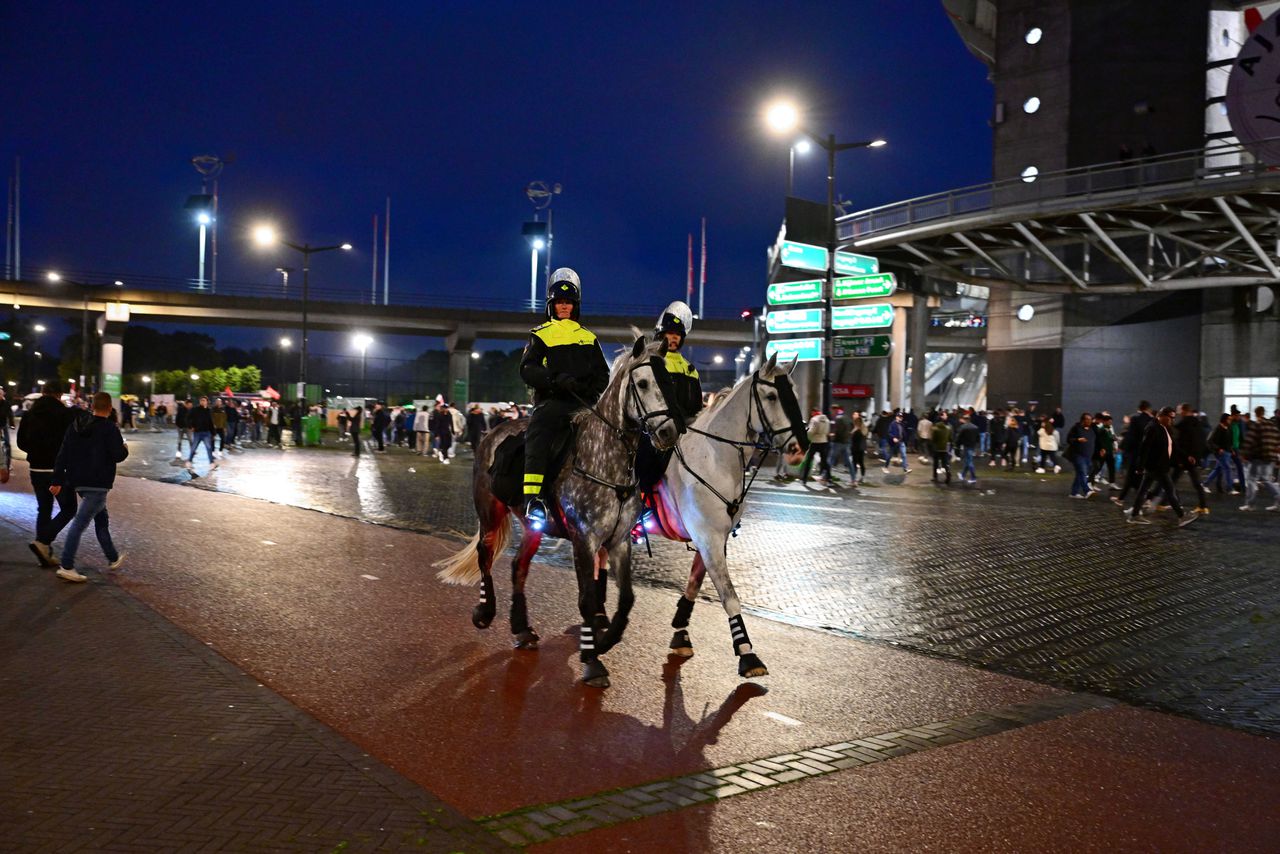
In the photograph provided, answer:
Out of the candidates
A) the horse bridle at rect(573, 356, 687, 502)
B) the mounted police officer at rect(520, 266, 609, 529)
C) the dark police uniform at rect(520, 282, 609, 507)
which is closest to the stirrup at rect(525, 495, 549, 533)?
the mounted police officer at rect(520, 266, 609, 529)

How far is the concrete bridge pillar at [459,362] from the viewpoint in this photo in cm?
6556

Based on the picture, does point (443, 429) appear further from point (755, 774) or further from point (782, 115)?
point (755, 774)

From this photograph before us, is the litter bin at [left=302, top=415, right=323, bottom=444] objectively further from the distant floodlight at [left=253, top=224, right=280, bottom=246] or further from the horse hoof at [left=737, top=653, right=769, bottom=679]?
the horse hoof at [left=737, top=653, right=769, bottom=679]

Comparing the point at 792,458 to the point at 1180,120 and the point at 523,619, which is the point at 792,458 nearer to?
the point at 523,619

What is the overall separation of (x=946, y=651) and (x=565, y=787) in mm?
3837

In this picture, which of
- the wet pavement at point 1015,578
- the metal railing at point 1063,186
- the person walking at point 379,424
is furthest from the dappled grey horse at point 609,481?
the person walking at point 379,424

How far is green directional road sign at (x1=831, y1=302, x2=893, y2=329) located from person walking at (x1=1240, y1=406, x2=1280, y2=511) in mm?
7716

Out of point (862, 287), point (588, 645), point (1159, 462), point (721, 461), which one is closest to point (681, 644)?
point (588, 645)

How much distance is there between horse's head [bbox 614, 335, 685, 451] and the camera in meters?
6.04

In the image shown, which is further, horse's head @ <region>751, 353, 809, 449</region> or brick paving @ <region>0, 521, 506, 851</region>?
horse's head @ <region>751, 353, 809, 449</region>

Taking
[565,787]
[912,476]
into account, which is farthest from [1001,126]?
[565,787]

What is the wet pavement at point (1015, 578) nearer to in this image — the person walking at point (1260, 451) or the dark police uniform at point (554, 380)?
the person walking at point (1260, 451)

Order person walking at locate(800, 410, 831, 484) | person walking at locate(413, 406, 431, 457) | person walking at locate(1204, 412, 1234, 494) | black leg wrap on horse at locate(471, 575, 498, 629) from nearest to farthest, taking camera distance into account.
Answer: black leg wrap on horse at locate(471, 575, 498, 629), person walking at locate(1204, 412, 1234, 494), person walking at locate(800, 410, 831, 484), person walking at locate(413, 406, 431, 457)

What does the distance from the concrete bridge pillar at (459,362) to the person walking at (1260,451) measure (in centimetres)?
5092
